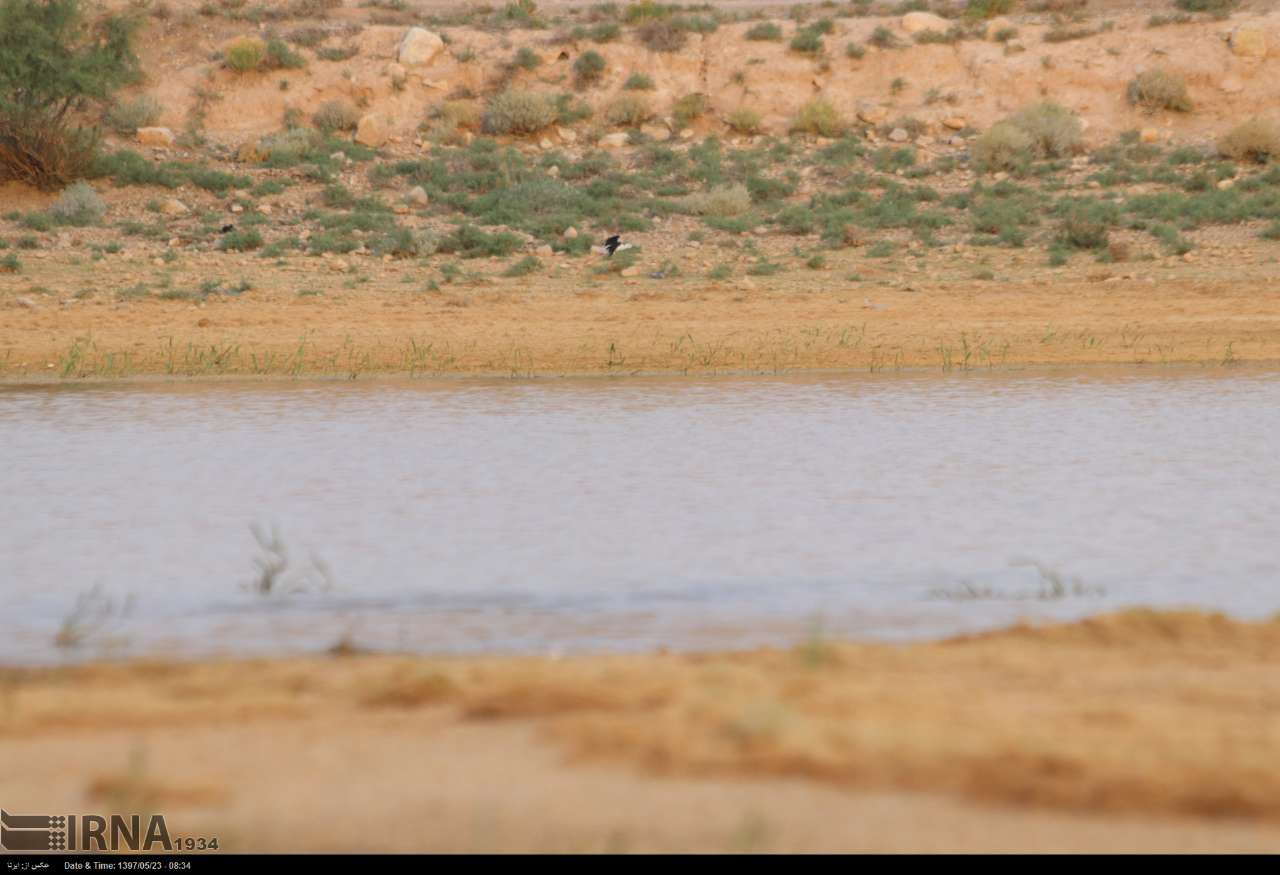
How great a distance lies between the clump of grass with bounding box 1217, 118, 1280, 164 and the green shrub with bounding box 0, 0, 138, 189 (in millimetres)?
17037

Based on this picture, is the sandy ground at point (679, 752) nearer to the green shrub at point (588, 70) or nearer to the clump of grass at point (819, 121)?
the clump of grass at point (819, 121)

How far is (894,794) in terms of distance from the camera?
388cm

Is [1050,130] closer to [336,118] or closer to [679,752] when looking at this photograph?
[336,118]

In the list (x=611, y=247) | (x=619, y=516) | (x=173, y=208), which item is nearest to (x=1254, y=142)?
(x=611, y=247)

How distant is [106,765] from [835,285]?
582 inches

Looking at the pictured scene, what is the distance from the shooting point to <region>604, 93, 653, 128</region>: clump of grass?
1161 inches

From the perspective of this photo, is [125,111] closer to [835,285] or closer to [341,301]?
[341,301]

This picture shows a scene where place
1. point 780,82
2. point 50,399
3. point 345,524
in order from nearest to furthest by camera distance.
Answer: point 345,524 < point 50,399 < point 780,82

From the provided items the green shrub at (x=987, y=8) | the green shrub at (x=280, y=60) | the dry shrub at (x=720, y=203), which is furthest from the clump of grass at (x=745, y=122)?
the green shrub at (x=280, y=60)

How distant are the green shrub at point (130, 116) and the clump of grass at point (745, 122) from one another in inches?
393

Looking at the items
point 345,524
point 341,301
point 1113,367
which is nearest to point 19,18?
point 341,301

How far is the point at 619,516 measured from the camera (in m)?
7.91

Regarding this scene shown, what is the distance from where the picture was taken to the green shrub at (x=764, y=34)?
1276 inches

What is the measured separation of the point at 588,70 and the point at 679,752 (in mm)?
28201
